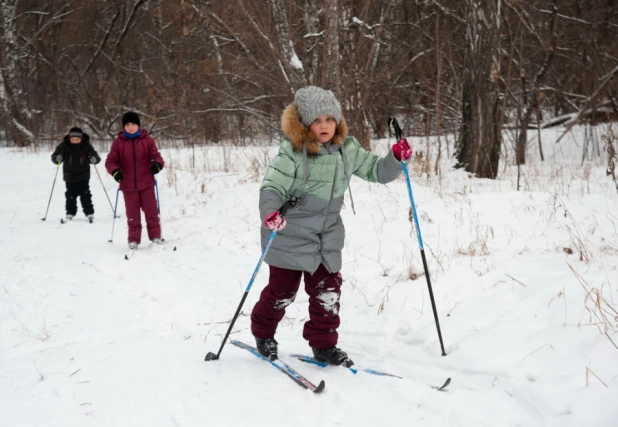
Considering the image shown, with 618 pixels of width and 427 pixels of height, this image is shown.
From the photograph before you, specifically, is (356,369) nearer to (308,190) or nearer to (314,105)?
(308,190)

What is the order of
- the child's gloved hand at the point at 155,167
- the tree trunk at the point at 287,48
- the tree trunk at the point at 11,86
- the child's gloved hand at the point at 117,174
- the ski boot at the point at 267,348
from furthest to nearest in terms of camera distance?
the tree trunk at the point at 11,86, the tree trunk at the point at 287,48, the child's gloved hand at the point at 155,167, the child's gloved hand at the point at 117,174, the ski boot at the point at 267,348

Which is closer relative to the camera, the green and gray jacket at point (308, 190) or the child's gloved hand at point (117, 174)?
the green and gray jacket at point (308, 190)

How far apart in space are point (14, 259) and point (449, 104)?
10129 mm

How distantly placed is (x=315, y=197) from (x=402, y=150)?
22.9 inches

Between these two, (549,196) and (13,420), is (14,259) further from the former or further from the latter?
(549,196)

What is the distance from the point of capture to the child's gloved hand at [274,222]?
293 centimetres

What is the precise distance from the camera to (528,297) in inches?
145

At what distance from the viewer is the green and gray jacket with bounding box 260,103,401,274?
3.12m

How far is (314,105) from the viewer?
3148 millimetres

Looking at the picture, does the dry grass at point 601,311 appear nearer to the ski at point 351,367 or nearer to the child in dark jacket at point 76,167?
the ski at point 351,367

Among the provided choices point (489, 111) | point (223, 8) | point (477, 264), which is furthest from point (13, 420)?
point (223, 8)

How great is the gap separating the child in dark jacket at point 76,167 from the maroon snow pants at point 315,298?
6.93 metres

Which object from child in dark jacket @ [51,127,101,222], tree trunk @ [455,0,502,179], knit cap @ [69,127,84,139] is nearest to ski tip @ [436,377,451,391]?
tree trunk @ [455,0,502,179]

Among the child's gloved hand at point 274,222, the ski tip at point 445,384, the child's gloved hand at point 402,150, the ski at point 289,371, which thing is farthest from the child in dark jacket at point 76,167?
the ski tip at point 445,384
